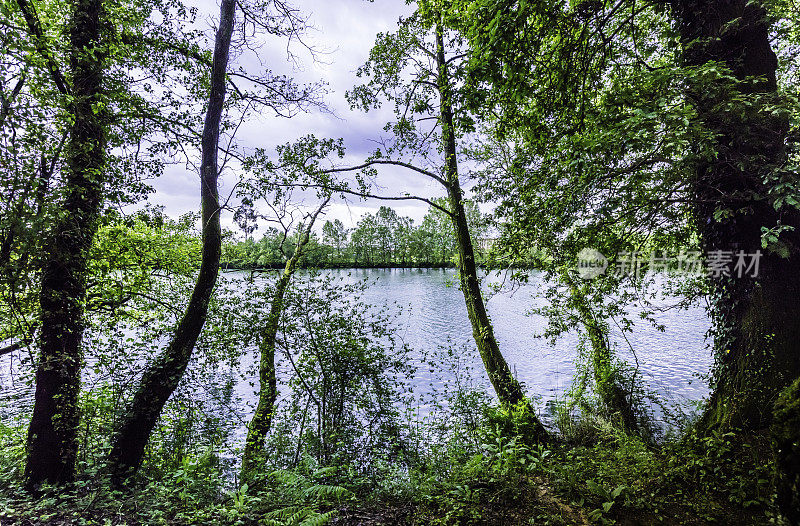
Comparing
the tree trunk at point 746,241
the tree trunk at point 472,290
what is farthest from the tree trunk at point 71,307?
the tree trunk at point 746,241

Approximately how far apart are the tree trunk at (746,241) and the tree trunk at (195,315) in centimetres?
642

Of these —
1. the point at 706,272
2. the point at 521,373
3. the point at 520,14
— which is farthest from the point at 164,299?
the point at 521,373

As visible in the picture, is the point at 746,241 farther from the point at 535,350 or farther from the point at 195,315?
the point at 535,350

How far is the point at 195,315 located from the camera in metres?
5.62

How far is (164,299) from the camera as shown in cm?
Answer: 704

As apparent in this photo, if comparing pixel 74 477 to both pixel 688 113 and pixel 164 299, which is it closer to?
pixel 164 299

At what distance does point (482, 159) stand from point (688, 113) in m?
6.21

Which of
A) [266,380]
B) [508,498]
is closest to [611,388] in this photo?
[508,498]

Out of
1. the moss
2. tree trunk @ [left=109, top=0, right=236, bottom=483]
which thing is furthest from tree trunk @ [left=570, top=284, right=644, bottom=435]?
tree trunk @ [left=109, top=0, right=236, bottom=483]

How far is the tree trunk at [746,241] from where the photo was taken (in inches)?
146

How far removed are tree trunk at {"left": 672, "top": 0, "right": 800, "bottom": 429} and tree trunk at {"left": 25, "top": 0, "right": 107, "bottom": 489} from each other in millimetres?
7211

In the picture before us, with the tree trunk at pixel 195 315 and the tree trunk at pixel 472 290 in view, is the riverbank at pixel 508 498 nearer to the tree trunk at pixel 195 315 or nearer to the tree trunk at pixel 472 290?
the tree trunk at pixel 195 315

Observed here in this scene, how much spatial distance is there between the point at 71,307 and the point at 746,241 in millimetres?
8793

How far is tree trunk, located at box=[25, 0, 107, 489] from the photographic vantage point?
15.2 ft
